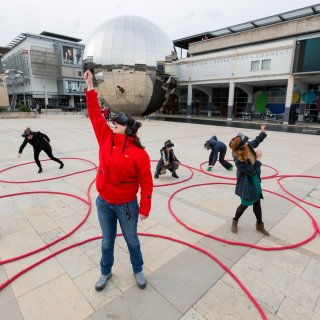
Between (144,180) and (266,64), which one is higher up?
(266,64)

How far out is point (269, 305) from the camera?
2.61 m

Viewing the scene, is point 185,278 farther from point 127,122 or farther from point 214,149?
point 214,149

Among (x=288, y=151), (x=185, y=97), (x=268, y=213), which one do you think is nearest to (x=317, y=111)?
(x=185, y=97)

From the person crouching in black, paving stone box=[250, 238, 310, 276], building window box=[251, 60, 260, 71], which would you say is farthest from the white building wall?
paving stone box=[250, 238, 310, 276]

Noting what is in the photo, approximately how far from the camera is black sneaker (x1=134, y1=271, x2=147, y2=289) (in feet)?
9.23

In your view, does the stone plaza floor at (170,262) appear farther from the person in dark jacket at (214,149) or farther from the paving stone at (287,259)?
the person in dark jacket at (214,149)

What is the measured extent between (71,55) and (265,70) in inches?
2209

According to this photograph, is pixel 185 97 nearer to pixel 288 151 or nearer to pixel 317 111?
pixel 317 111

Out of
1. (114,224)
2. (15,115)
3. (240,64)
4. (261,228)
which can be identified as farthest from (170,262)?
(15,115)

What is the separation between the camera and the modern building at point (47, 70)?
196 ft

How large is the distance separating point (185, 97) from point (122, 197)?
38427 mm

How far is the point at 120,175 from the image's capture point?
2494 millimetres

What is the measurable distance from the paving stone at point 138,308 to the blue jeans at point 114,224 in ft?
1.10

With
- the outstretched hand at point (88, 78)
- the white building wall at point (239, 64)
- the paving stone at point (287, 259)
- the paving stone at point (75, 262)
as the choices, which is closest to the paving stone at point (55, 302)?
the paving stone at point (75, 262)
